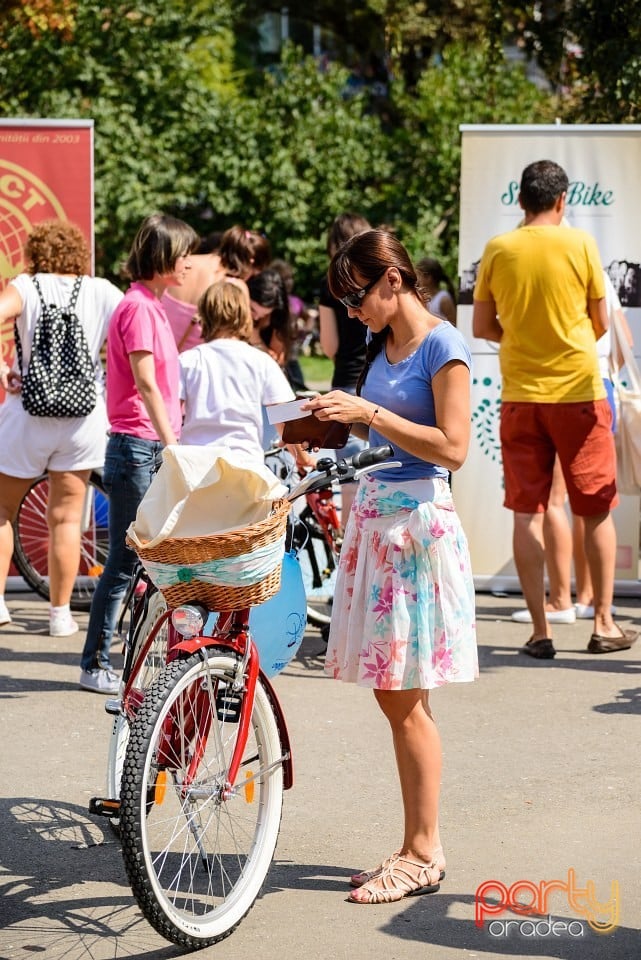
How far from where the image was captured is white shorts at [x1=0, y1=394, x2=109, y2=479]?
682 centimetres

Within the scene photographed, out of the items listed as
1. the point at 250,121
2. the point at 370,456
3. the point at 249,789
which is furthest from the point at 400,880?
the point at 250,121

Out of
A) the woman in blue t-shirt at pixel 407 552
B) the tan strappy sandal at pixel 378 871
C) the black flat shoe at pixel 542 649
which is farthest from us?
the black flat shoe at pixel 542 649

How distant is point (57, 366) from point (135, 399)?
2.64 feet

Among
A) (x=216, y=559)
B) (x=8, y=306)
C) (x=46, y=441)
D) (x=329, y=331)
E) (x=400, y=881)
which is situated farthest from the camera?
(x=329, y=331)

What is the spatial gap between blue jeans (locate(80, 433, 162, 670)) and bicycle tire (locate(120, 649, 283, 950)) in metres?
2.01

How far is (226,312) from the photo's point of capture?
5.90 m

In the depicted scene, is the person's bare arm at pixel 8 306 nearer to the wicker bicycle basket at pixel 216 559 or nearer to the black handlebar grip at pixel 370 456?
the wicker bicycle basket at pixel 216 559

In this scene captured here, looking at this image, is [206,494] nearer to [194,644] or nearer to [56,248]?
[194,644]

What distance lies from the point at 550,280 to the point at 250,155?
14.9 meters

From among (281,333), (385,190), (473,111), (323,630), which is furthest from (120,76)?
(323,630)

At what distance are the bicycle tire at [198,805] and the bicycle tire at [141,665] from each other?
0.61ft

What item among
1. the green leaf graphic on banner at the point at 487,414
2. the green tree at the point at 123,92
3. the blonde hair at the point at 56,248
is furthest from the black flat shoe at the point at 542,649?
the green tree at the point at 123,92

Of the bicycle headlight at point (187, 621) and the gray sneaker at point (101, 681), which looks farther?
the gray sneaker at point (101, 681)

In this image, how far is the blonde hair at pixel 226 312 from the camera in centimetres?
591
